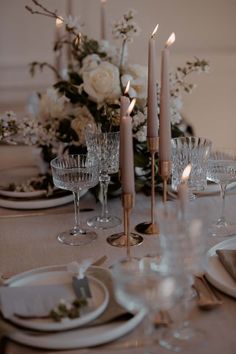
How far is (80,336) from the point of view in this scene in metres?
0.87

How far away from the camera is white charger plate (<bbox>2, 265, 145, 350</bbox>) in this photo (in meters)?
0.86

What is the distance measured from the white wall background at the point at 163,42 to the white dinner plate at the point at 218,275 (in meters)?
2.00

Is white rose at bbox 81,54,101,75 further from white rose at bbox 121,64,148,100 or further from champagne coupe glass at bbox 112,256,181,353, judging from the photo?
champagne coupe glass at bbox 112,256,181,353

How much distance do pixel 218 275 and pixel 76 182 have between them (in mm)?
440

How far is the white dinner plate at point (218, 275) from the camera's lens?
40.4 inches

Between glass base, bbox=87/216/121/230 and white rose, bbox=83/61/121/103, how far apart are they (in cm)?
34

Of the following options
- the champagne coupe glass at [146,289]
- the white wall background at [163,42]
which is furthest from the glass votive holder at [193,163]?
the white wall background at [163,42]

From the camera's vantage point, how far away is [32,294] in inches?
37.9

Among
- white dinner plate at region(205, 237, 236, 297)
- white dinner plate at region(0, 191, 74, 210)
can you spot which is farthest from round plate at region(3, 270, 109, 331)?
white dinner plate at region(0, 191, 74, 210)

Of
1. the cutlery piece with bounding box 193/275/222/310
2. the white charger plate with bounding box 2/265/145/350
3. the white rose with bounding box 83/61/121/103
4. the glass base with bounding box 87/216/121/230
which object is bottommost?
the white charger plate with bounding box 2/265/145/350

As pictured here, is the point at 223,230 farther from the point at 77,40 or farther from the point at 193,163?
the point at 77,40

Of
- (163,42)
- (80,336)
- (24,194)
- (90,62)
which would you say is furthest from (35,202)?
(163,42)

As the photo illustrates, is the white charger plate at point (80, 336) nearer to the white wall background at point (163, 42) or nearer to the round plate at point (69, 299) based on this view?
the round plate at point (69, 299)

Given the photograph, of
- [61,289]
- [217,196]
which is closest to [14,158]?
[217,196]
